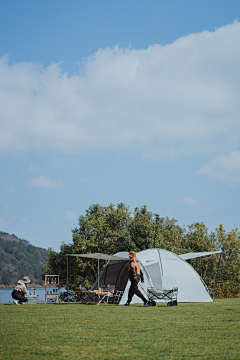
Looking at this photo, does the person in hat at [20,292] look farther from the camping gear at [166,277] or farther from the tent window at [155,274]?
the tent window at [155,274]

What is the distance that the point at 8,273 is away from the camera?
8444cm

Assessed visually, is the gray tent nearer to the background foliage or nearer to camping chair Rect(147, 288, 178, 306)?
camping chair Rect(147, 288, 178, 306)

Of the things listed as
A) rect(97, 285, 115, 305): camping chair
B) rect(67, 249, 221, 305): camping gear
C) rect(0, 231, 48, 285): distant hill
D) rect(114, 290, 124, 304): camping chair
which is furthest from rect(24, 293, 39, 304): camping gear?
rect(0, 231, 48, 285): distant hill

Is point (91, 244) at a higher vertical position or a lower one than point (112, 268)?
higher

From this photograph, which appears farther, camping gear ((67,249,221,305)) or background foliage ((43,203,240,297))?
→ background foliage ((43,203,240,297))

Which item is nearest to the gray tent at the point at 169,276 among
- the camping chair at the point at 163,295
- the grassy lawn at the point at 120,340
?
the camping chair at the point at 163,295

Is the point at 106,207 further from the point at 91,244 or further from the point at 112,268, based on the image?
the point at 112,268

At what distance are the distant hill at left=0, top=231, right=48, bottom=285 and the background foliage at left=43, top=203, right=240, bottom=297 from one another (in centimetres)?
5853

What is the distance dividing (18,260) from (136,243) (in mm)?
77839

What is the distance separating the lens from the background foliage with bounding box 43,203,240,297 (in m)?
21.4

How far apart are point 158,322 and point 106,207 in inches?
762

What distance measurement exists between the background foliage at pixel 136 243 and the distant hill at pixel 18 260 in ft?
192

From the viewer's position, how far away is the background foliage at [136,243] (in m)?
21.4

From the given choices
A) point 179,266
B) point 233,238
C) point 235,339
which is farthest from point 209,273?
point 235,339
